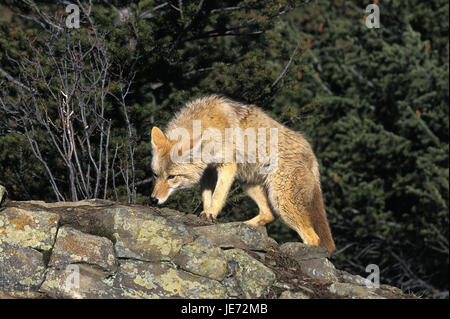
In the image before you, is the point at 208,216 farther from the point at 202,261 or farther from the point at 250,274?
the point at 202,261

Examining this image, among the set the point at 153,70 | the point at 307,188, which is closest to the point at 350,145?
the point at 153,70

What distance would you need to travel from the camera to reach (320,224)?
819 centimetres

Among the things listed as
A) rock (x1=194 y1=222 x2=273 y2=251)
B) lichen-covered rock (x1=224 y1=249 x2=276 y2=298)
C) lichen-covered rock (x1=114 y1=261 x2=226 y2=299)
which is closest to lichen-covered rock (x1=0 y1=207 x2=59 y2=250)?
lichen-covered rock (x1=114 y1=261 x2=226 y2=299)

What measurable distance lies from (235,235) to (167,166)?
1.87 metres

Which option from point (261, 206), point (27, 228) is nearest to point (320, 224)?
point (261, 206)

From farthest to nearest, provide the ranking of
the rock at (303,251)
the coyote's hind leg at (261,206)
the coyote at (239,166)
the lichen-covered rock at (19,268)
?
the coyote's hind leg at (261,206)
the coyote at (239,166)
the rock at (303,251)
the lichen-covered rock at (19,268)

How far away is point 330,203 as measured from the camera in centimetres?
1847

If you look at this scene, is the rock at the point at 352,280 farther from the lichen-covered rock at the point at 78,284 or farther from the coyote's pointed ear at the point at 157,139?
the coyote's pointed ear at the point at 157,139

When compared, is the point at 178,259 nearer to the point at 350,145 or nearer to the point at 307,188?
the point at 307,188

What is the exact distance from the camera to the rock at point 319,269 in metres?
6.22

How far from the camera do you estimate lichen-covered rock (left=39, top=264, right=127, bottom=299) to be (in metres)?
5.11

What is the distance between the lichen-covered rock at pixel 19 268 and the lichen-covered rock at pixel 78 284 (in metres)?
0.10

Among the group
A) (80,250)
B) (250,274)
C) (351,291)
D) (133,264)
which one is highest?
(80,250)

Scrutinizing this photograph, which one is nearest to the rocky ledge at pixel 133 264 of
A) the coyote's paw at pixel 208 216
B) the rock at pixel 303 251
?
the rock at pixel 303 251
